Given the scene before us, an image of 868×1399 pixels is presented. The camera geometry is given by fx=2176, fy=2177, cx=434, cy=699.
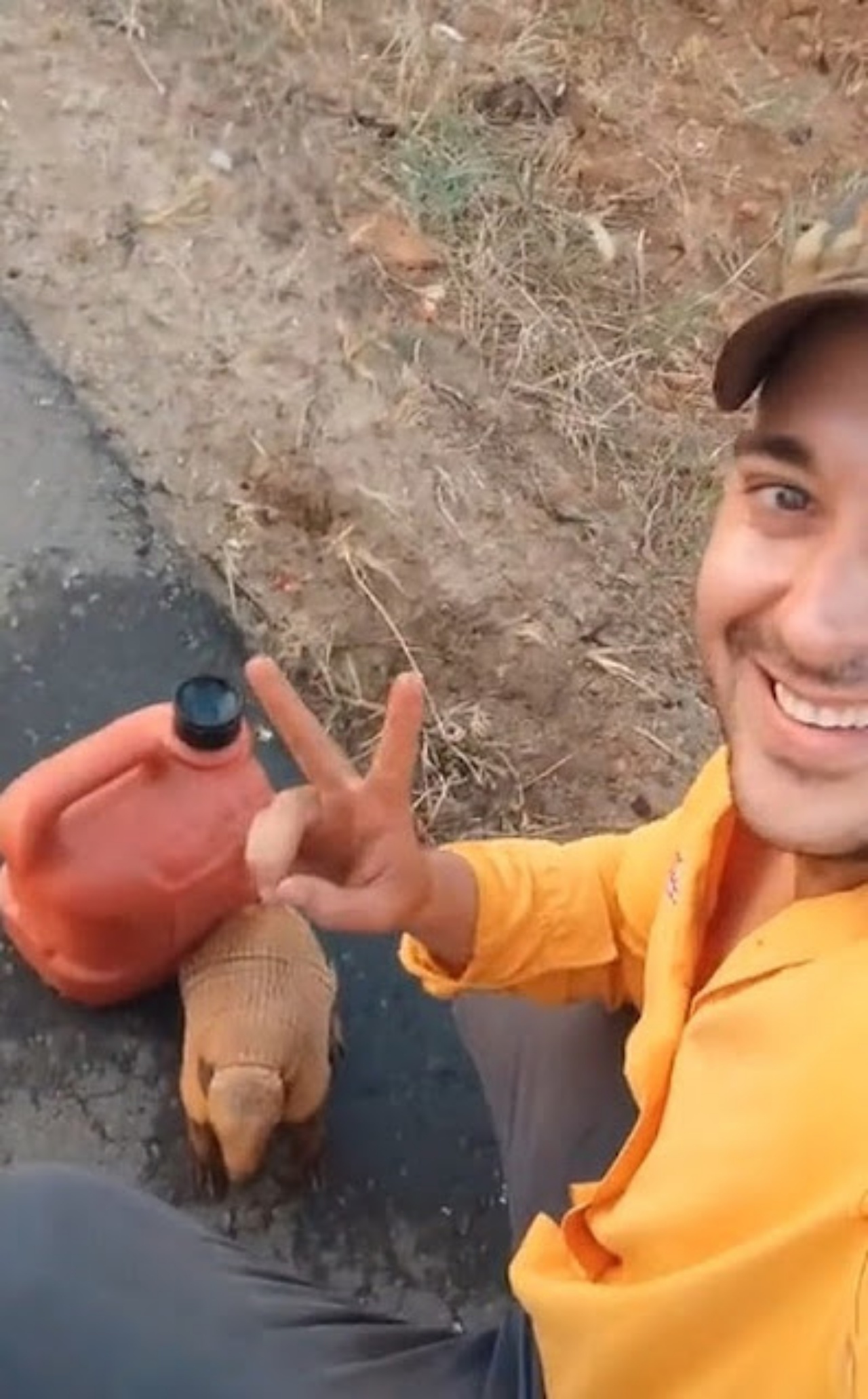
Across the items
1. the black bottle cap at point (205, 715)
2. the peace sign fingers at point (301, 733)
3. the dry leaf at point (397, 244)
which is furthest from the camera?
the dry leaf at point (397, 244)

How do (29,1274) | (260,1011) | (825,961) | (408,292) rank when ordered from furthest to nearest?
(408,292), (260,1011), (29,1274), (825,961)

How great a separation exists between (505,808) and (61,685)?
0.49 meters

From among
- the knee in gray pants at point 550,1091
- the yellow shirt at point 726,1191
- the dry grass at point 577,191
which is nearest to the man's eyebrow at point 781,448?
the yellow shirt at point 726,1191

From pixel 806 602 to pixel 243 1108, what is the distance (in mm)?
859

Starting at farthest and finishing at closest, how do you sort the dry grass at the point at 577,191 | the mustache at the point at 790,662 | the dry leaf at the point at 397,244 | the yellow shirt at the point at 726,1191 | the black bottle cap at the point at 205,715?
the dry leaf at the point at 397,244 → the dry grass at the point at 577,191 → the black bottle cap at the point at 205,715 → the mustache at the point at 790,662 → the yellow shirt at the point at 726,1191

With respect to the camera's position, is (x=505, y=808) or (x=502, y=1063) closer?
(x=502, y=1063)

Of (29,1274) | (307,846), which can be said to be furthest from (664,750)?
(29,1274)

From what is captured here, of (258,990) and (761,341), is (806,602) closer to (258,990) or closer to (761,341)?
(761,341)

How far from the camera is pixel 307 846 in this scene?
1473 millimetres

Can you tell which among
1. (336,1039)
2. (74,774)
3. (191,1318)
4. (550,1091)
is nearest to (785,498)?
(550,1091)

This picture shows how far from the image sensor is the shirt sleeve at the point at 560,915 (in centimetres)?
158

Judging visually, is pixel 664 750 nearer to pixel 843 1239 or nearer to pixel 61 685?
pixel 61 685

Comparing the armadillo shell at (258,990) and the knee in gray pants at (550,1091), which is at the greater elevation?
the knee in gray pants at (550,1091)

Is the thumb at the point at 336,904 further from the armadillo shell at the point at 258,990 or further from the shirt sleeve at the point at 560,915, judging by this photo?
the armadillo shell at the point at 258,990
